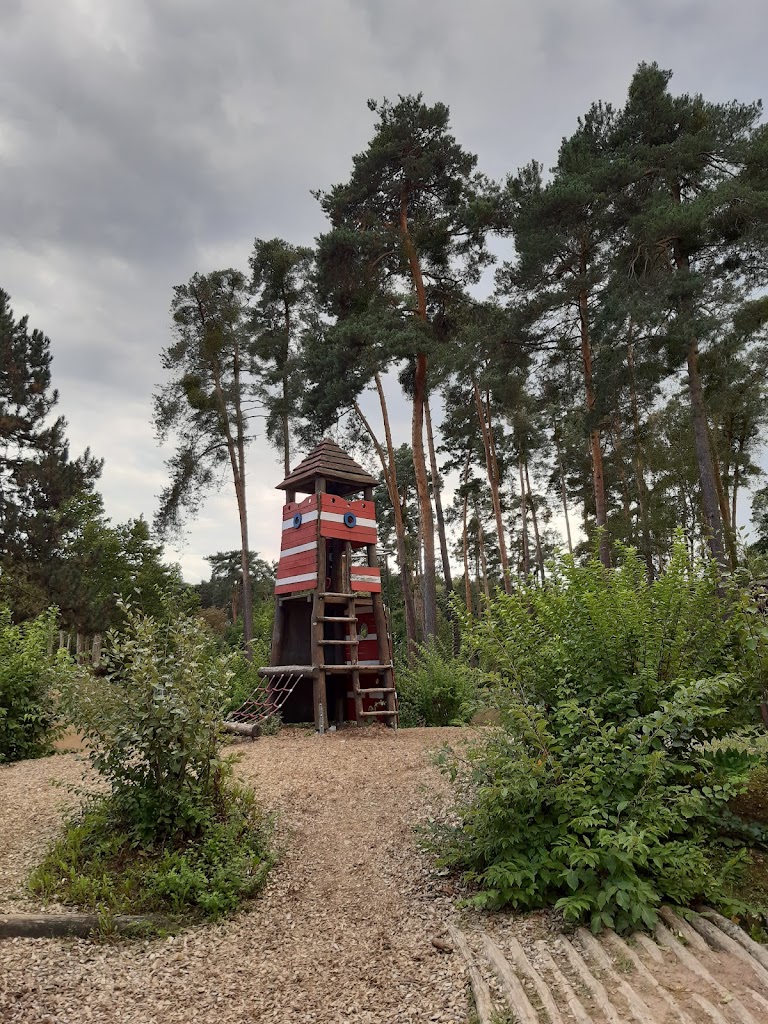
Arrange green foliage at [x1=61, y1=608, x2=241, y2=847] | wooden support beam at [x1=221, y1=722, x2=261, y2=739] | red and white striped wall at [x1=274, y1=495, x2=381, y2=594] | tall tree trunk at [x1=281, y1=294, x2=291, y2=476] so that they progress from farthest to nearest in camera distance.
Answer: tall tree trunk at [x1=281, y1=294, x2=291, y2=476] < red and white striped wall at [x1=274, y1=495, x2=381, y2=594] < wooden support beam at [x1=221, y1=722, x2=261, y2=739] < green foliage at [x1=61, y1=608, x2=241, y2=847]

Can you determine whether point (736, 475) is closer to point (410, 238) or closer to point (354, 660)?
point (410, 238)

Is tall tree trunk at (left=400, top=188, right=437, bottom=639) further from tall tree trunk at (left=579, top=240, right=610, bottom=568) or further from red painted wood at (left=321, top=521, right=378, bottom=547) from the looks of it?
red painted wood at (left=321, top=521, right=378, bottom=547)

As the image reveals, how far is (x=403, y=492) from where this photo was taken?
3344cm

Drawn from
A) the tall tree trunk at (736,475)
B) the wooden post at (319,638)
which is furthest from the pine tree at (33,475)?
the tall tree trunk at (736,475)

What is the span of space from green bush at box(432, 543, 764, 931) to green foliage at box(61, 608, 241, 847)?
1813mm

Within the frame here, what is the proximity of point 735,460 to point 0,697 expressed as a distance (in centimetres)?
2397

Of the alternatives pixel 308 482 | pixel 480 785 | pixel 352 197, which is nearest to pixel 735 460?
pixel 352 197

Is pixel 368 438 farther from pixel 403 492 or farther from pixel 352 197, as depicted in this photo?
pixel 403 492

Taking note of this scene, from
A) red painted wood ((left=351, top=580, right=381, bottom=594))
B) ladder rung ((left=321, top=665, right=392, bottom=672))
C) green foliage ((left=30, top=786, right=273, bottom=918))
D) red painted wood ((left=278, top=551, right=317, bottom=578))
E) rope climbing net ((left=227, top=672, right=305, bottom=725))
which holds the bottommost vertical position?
green foliage ((left=30, top=786, right=273, bottom=918))

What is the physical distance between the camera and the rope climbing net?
10789 millimetres

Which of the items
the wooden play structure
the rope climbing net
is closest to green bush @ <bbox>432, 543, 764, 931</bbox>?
the rope climbing net

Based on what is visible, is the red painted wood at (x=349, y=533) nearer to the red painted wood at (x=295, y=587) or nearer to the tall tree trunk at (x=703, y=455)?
the red painted wood at (x=295, y=587)

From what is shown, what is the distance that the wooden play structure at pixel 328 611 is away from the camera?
11340 mm

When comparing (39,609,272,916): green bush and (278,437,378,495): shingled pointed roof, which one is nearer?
(39,609,272,916): green bush
